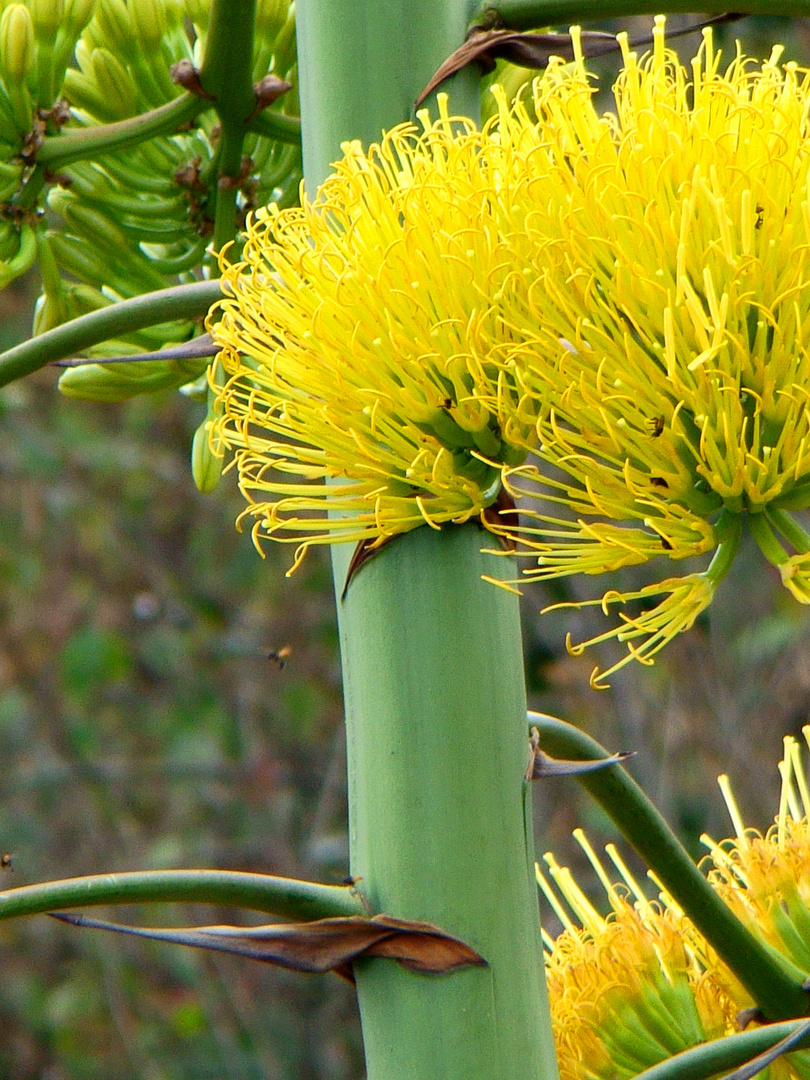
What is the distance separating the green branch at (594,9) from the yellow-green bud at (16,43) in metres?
0.47

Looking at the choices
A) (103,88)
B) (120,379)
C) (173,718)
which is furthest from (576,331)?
(173,718)

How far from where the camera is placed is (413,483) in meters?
1.12

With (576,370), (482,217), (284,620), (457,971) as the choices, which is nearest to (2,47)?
(482,217)

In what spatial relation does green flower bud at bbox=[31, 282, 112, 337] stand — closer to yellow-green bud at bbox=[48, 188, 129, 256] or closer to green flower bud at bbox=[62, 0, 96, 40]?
yellow-green bud at bbox=[48, 188, 129, 256]

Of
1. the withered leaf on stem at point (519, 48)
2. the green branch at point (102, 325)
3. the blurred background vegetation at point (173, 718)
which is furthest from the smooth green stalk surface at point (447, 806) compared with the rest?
the blurred background vegetation at point (173, 718)

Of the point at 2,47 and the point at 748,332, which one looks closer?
the point at 748,332

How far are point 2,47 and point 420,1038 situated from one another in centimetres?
103

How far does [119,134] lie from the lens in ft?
4.60

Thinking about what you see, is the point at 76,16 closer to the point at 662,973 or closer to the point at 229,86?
the point at 229,86

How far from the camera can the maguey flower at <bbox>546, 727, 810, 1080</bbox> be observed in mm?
1489

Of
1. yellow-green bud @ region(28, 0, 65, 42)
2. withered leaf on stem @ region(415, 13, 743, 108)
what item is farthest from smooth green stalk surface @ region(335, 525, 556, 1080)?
yellow-green bud @ region(28, 0, 65, 42)

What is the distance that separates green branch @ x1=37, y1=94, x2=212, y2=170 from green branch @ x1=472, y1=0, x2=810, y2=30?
30 cm

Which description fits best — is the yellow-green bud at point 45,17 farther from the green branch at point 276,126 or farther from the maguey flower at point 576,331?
the maguey flower at point 576,331

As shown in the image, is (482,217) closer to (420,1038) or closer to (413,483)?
(413,483)
